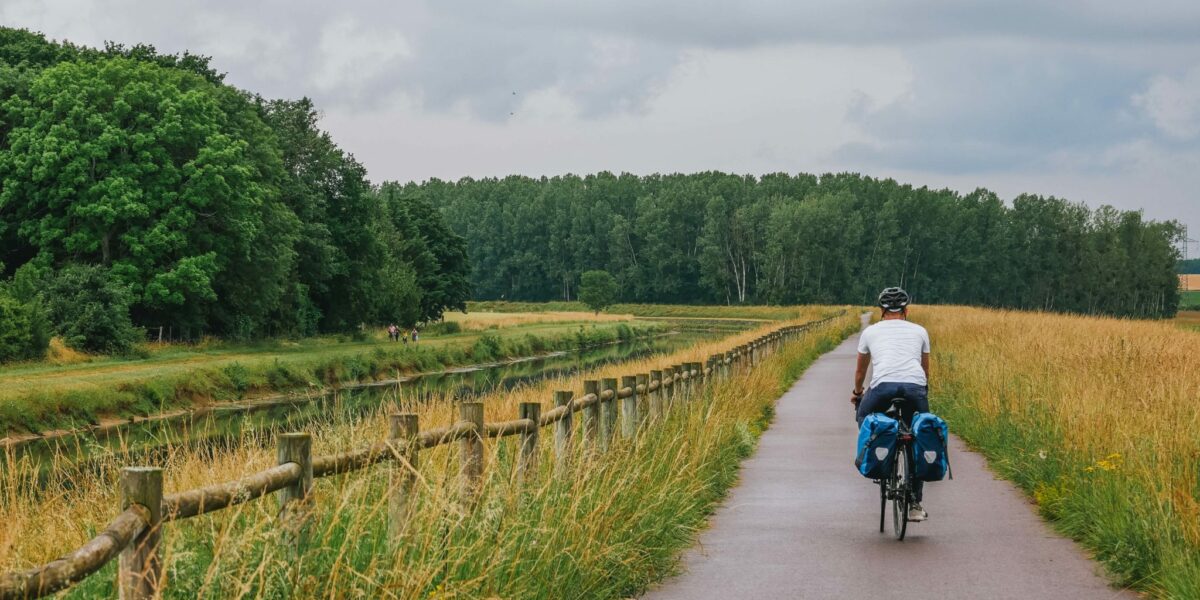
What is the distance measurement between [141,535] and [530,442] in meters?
4.57

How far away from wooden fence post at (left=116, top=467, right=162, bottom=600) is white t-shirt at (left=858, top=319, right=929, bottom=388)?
688cm

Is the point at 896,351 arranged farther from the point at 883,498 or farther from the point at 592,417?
the point at 592,417

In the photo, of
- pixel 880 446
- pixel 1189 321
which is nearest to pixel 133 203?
pixel 880 446

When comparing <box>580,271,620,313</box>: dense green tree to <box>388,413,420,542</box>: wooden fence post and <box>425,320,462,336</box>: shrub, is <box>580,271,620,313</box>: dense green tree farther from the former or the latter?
<box>388,413,420,542</box>: wooden fence post

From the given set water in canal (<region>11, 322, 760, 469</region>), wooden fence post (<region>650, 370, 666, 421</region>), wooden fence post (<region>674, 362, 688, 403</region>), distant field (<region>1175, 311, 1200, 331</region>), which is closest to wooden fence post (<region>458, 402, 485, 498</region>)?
water in canal (<region>11, 322, 760, 469</region>)

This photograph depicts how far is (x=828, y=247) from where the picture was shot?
140375 mm

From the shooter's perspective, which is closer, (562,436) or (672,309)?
(562,436)

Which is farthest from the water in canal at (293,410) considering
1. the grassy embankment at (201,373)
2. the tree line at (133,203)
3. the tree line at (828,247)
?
the tree line at (828,247)

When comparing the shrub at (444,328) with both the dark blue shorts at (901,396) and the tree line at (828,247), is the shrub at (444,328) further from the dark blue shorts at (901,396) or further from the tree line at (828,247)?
the dark blue shorts at (901,396)

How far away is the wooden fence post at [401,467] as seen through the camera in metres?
6.25

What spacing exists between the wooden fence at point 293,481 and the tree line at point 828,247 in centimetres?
12774

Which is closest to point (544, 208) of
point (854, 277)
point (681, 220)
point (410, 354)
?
point (681, 220)

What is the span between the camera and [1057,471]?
12.0 m

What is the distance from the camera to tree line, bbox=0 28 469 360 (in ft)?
146
